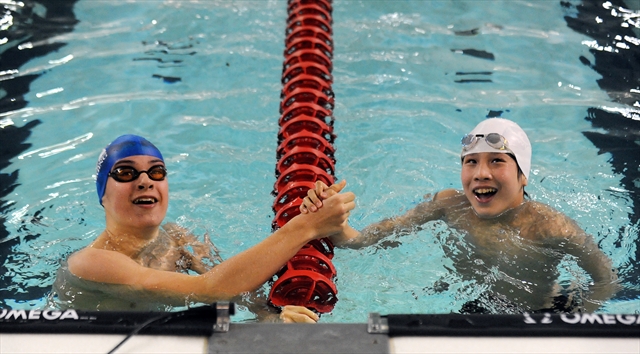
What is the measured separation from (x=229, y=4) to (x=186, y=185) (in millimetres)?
2699

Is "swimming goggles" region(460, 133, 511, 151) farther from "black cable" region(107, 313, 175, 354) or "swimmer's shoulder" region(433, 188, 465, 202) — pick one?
"black cable" region(107, 313, 175, 354)

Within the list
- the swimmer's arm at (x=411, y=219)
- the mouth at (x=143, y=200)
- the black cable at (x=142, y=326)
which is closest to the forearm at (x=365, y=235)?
the swimmer's arm at (x=411, y=219)

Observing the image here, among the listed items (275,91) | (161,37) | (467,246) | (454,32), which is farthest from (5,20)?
(467,246)

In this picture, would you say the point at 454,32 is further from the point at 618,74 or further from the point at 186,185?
the point at 186,185

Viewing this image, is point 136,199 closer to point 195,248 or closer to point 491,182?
point 195,248

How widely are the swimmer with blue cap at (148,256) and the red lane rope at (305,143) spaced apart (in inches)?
4.9

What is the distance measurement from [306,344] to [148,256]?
135 cm

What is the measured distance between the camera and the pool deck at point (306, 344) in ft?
6.68

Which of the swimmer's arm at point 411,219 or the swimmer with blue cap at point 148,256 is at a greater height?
the swimmer with blue cap at point 148,256

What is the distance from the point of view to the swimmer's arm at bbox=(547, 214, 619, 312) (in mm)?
3230

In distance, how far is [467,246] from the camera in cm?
356

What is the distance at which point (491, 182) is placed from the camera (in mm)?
3352

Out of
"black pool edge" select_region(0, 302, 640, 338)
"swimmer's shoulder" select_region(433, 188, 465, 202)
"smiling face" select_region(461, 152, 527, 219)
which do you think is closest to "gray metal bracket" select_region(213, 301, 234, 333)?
"black pool edge" select_region(0, 302, 640, 338)

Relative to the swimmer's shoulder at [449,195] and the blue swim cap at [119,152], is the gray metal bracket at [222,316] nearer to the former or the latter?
the blue swim cap at [119,152]
